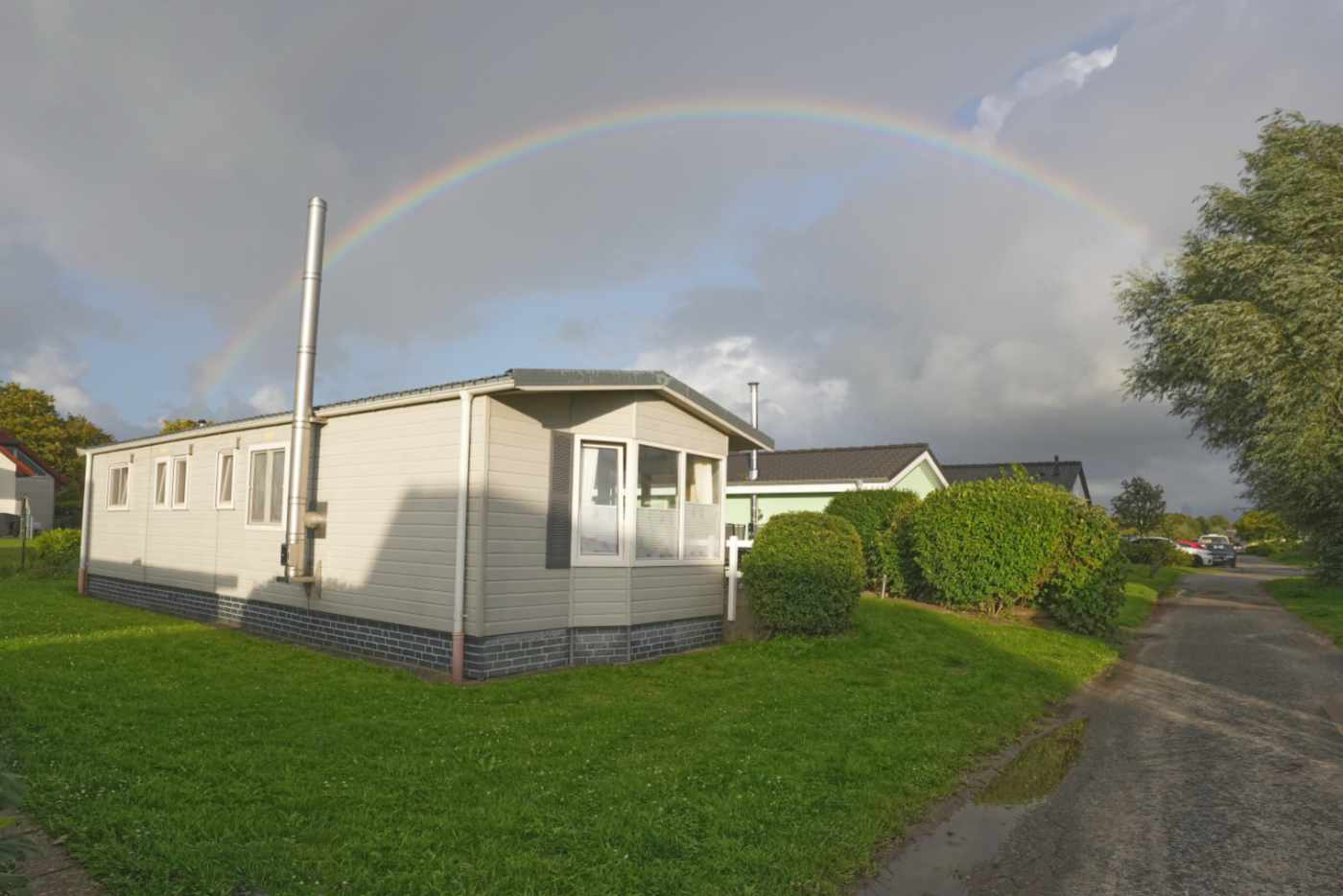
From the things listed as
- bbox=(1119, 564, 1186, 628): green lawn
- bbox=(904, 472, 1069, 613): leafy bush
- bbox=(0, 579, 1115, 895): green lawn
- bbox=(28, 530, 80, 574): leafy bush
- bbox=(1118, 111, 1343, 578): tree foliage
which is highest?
bbox=(1118, 111, 1343, 578): tree foliage

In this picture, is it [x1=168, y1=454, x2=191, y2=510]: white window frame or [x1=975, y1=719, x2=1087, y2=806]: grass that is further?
[x1=168, y1=454, x2=191, y2=510]: white window frame

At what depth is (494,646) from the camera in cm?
1038

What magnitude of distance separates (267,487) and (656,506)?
6600 mm

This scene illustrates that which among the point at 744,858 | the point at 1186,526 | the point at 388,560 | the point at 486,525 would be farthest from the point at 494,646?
the point at 1186,526

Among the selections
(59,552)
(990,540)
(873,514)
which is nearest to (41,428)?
(59,552)

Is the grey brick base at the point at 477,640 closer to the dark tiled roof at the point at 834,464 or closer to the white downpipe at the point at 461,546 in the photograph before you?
the white downpipe at the point at 461,546

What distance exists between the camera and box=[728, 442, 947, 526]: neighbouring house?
26.5 meters

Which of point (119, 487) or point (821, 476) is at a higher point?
point (821, 476)

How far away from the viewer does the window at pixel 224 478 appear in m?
14.9

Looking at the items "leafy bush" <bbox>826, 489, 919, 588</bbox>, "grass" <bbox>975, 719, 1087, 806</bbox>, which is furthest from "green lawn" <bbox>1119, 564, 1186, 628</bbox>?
"grass" <bbox>975, 719, 1087, 806</bbox>

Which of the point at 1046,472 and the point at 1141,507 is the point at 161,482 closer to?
the point at 1141,507

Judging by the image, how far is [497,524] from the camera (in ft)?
34.6

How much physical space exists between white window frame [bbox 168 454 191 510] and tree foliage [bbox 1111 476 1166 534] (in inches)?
1418

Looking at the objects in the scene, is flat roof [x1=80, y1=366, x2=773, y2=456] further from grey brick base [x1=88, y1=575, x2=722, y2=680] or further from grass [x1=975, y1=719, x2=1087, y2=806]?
grass [x1=975, y1=719, x2=1087, y2=806]
